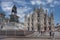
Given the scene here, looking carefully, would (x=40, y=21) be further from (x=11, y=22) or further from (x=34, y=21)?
(x=11, y=22)

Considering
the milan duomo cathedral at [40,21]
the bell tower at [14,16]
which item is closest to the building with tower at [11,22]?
the bell tower at [14,16]

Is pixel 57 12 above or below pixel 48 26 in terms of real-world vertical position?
above

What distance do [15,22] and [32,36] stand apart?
2.68ft

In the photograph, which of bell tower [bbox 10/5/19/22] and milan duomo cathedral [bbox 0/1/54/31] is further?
bell tower [bbox 10/5/19/22]

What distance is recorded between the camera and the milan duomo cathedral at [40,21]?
628 centimetres

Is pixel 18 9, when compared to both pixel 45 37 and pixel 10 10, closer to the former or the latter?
pixel 10 10

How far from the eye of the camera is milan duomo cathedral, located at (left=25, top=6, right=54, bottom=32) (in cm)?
628

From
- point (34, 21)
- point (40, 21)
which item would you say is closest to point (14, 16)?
point (34, 21)

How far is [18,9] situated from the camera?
253 inches

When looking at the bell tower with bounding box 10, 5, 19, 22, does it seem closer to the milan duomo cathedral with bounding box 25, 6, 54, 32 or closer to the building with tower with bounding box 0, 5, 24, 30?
the building with tower with bounding box 0, 5, 24, 30

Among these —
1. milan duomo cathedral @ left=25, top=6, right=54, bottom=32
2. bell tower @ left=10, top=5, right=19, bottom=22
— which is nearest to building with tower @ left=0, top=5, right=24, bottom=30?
bell tower @ left=10, top=5, right=19, bottom=22

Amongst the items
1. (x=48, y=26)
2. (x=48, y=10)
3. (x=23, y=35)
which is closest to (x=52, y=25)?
(x=48, y=26)

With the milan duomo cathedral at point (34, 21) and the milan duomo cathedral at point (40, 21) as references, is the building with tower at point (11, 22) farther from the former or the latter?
the milan duomo cathedral at point (40, 21)

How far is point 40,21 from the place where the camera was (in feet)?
20.7
